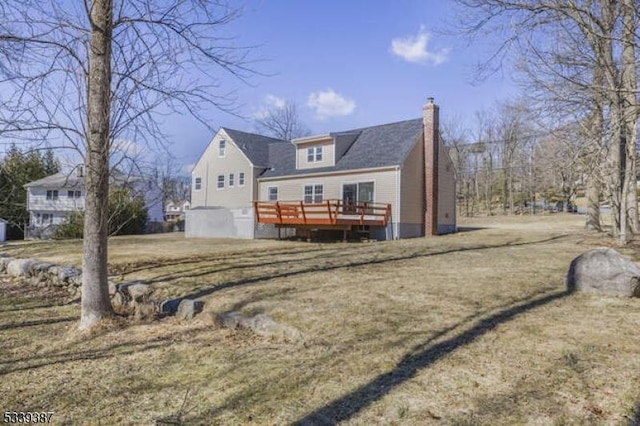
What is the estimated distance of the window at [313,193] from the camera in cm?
2081

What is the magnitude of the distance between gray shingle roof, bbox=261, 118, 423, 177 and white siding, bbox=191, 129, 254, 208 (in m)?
1.88

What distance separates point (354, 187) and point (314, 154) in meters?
3.46

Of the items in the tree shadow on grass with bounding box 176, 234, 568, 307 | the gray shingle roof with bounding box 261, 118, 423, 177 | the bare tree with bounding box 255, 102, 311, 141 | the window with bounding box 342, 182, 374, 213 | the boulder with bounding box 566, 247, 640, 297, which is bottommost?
the tree shadow on grass with bounding box 176, 234, 568, 307

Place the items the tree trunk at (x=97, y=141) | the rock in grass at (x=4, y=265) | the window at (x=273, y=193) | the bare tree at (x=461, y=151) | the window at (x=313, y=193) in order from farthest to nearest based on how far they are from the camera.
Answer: the bare tree at (x=461, y=151) < the window at (x=273, y=193) < the window at (x=313, y=193) < the rock in grass at (x=4, y=265) < the tree trunk at (x=97, y=141)

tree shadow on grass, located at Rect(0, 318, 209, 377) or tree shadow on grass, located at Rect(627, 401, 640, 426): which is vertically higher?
tree shadow on grass, located at Rect(627, 401, 640, 426)

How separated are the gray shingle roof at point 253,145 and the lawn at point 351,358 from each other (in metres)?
18.1

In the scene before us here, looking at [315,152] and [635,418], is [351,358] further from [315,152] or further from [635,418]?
[315,152]

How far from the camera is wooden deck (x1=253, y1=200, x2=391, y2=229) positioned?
1624 cm

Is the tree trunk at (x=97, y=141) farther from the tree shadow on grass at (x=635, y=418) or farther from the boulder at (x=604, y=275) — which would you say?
the boulder at (x=604, y=275)

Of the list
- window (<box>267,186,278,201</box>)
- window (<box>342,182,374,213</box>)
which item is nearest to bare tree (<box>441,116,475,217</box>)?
window (<box>267,186,278,201</box>)

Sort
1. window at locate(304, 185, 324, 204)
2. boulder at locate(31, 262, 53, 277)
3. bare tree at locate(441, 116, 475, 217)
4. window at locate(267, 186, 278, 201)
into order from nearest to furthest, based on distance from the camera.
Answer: boulder at locate(31, 262, 53, 277)
window at locate(304, 185, 324, 204)
window at locate(267, 186, 278, 201)
bare tree at locate(441, 116, 475, 217)

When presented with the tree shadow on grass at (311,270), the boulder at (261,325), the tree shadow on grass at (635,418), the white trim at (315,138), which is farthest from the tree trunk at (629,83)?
the white trim at (315,138)

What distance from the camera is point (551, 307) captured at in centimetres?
524

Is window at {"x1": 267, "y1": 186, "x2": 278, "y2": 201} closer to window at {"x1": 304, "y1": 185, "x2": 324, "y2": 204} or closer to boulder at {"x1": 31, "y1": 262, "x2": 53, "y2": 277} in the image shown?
window at {"x1": 304, "y1": 185, "x2": 324, "y2": 204}
